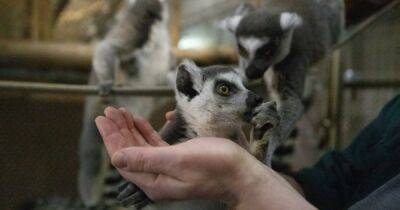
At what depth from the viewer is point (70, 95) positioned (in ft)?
8.36

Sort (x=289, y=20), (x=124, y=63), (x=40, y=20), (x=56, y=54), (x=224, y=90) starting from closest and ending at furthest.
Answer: (x=224, y=90) < (x=289, y=20) < (x=124, y=63) < (x=56, y=54) < (x=40, y=20)

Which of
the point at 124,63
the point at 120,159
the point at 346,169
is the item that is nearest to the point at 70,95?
the point at 124,63

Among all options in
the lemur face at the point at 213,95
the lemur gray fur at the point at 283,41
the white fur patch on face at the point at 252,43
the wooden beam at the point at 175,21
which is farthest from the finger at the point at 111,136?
the wooden beam at the point at 175,21

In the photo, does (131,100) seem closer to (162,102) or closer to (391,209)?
(162,102)

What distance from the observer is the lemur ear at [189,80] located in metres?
1.06

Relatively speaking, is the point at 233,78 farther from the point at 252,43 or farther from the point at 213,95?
the point at 252,43

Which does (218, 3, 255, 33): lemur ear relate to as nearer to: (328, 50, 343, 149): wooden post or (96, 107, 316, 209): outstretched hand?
(96, 107, 316, 209): outstretched hand

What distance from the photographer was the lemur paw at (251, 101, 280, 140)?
87 cm

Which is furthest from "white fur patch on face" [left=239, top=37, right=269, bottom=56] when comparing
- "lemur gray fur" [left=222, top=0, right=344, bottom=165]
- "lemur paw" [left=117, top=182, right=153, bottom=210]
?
"lemur paw" [left=117, top=182, right=153, bottom=210]

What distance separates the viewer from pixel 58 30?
Answer: 10.7ft

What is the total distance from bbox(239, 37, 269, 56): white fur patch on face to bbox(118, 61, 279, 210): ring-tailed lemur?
1.57 feet

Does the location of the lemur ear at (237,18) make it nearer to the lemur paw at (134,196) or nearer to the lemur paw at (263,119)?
the lemur paw at (263,119)

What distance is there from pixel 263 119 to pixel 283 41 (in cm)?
77

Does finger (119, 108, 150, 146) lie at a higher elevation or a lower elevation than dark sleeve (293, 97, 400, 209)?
higher
